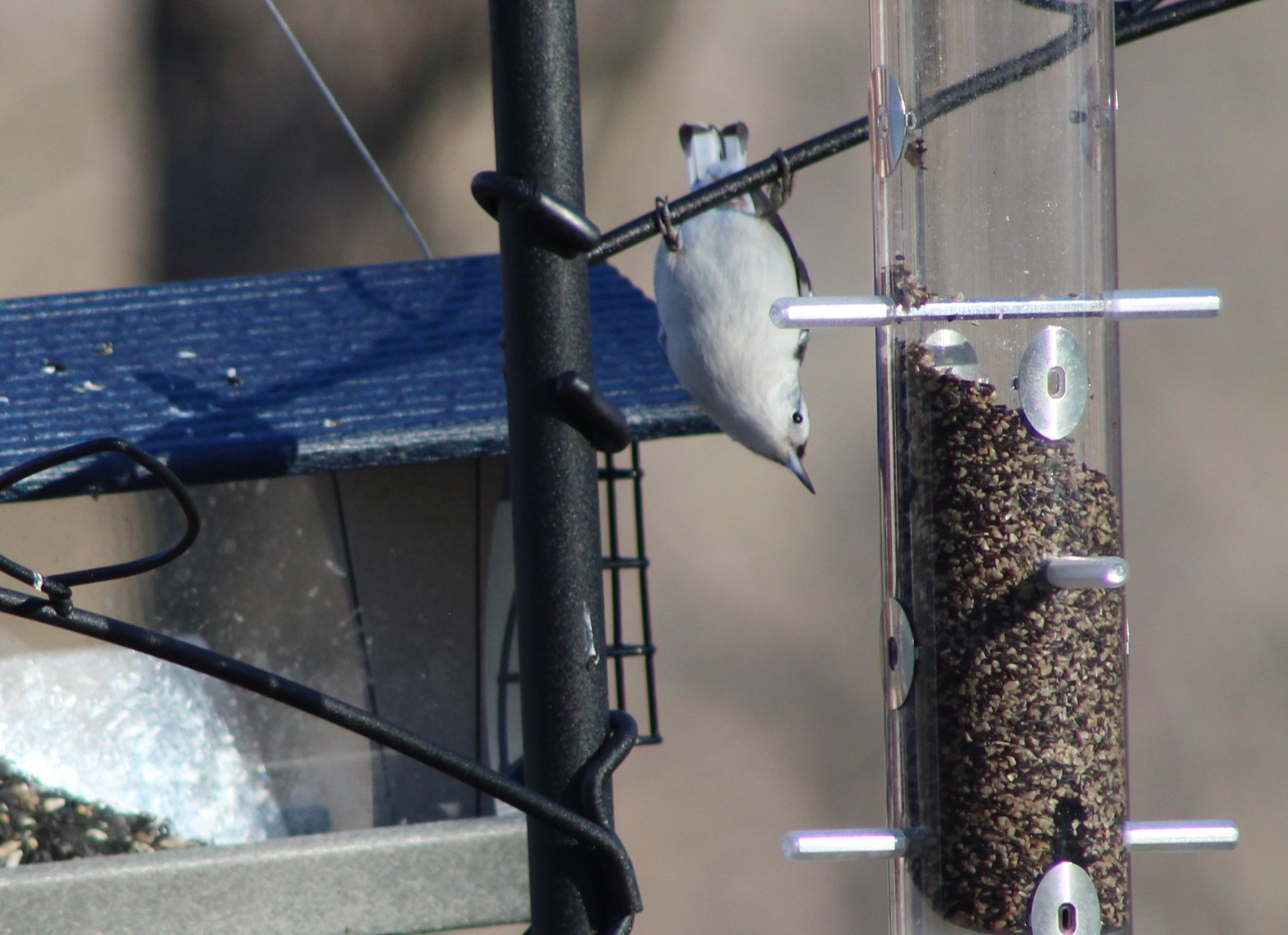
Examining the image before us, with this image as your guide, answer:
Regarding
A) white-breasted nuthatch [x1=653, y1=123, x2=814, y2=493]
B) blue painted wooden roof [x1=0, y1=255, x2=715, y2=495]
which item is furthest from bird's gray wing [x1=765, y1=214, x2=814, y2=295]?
blue painted wooden roof [x1=0, y1=255, x2=715, y2=495]

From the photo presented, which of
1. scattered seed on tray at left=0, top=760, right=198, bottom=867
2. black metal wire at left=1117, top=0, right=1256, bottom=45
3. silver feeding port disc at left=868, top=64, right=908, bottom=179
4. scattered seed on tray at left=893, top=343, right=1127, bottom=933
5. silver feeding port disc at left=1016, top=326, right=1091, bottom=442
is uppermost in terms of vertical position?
black metal wire at left=1117, top=0, right=1256, bottom=45

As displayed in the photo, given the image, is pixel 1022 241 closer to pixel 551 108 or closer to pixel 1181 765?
pixel 551 108

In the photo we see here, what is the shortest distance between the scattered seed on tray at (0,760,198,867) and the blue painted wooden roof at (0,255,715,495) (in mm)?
211

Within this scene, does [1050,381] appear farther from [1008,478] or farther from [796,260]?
[796,260]

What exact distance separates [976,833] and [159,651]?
0.39m

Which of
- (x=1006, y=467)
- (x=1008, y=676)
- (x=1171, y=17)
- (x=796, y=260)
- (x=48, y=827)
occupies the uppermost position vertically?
(x=1171, y=17)

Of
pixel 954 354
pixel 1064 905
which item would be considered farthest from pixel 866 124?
pixel 1064 905

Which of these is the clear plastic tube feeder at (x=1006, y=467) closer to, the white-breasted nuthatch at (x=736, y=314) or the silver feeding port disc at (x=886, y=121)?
the silver feeding port disc at (x=886, y=121)

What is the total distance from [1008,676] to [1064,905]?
11cm

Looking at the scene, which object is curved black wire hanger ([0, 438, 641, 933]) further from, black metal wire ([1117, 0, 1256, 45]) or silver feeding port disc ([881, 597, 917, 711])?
black metal wire ([1117, 0, 1256, 45])

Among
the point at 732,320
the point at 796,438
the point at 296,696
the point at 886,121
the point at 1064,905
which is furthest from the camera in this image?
the point at 796,438

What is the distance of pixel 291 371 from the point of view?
1000mm

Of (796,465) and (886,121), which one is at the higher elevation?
(886,121)

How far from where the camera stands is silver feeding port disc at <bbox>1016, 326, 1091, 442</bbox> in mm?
686
